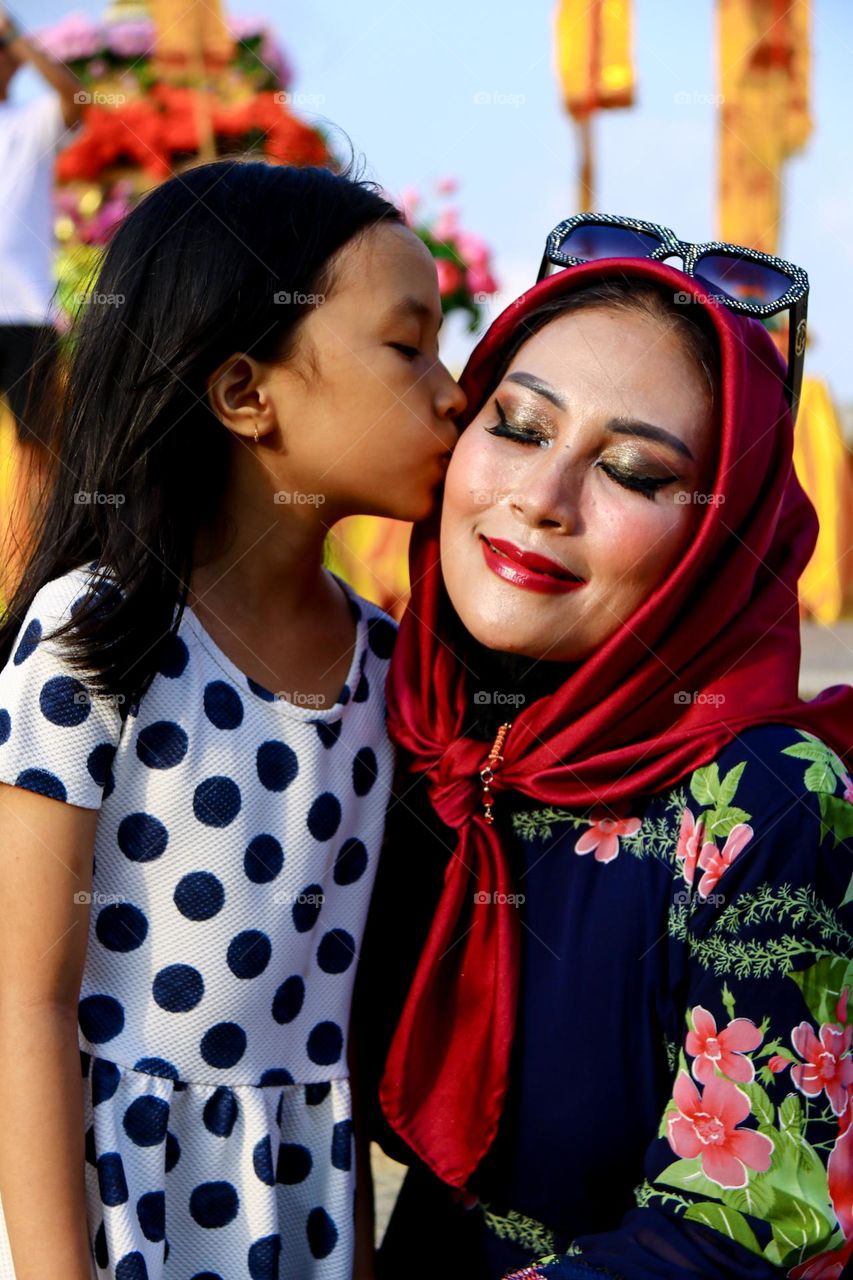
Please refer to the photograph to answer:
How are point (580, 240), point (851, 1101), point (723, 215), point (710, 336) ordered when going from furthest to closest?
1. point (723, 215)
2. point (580, 240)
3. point (710, 336)
4. point (851, 1101)

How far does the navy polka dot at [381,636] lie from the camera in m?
2.30

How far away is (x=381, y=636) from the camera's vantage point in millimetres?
2334

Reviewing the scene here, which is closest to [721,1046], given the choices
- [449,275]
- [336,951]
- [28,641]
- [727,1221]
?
[727,1221]

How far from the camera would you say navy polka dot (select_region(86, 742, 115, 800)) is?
71.2 inches

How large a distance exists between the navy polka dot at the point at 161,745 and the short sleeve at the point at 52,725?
45 mm

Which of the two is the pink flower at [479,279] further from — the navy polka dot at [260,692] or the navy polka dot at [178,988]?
the navy polka dot at [178,988]

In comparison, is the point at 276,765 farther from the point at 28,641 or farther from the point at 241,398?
the point at 241,398

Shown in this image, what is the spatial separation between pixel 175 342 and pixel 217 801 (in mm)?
710

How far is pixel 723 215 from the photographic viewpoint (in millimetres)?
11016

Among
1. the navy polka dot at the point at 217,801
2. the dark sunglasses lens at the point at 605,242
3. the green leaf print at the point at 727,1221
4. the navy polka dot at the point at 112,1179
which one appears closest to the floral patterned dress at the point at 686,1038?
the green leaf print at the point at 727,1221

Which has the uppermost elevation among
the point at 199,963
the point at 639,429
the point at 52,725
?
the point at 639,429

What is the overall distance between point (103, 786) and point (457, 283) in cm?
474

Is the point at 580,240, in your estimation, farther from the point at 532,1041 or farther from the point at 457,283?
the point at 457,283

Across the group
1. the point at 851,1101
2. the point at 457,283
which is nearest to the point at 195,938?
the point at 851,1101
